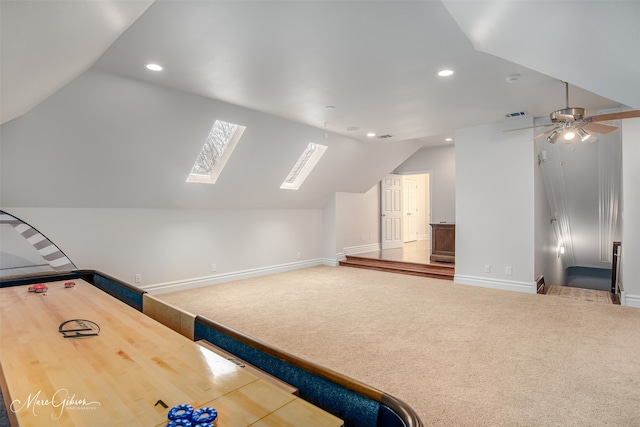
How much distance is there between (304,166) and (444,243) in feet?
10.0

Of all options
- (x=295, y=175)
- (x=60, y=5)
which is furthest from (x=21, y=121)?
(x=295, y=175)

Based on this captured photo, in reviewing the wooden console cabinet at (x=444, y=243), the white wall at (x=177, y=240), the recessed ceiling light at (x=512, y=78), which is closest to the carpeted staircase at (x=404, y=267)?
the wooden console cabinet at (x=444, y=243)

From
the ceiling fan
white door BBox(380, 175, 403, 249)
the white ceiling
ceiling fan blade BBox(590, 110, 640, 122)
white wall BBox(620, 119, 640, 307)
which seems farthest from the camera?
white door BBox(380, 175, 403, 249)

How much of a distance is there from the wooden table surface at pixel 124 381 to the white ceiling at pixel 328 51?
121 cm

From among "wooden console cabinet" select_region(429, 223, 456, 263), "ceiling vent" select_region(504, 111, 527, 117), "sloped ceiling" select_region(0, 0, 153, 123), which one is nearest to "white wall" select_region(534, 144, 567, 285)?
"ceiling vent" select_region(504, 111, 527, 117)

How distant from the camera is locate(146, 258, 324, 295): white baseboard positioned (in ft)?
16.5

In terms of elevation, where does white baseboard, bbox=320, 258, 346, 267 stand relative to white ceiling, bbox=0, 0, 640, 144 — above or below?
below

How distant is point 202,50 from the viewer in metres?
2.81

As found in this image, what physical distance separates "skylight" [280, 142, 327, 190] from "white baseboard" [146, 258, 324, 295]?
161cm

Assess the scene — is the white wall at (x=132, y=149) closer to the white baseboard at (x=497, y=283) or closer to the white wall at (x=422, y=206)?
the white baseboard at (x=497, y=283)

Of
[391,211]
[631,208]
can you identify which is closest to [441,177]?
[391,211]

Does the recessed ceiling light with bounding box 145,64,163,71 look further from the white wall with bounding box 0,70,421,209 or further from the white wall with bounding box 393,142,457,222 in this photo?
the white wall with bounding box 393,142,457,222

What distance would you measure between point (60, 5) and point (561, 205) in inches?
294

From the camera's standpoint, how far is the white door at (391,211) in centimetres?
869
